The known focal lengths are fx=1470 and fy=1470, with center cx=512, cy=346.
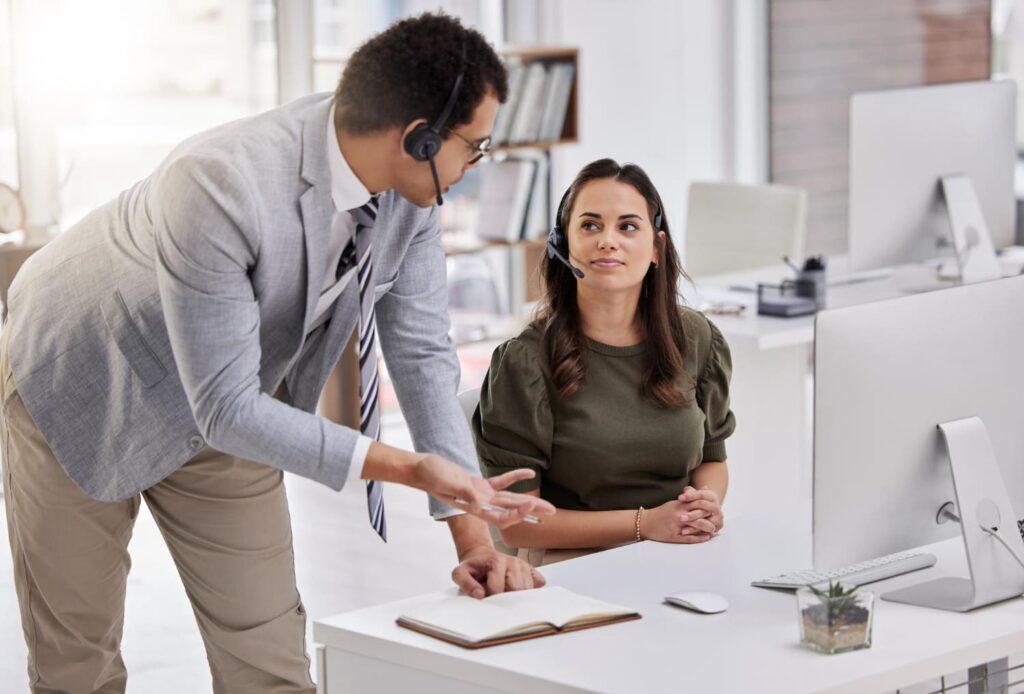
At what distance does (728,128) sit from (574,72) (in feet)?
4.18

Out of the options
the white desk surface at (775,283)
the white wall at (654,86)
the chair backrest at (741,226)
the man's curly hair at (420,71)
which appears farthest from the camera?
the white wall at (654,86)

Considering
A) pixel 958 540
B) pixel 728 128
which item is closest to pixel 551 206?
pixel 728 128

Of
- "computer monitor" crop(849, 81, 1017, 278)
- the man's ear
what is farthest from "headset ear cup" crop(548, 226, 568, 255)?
"computer monitor" crop(849, 81, 1017, 278)

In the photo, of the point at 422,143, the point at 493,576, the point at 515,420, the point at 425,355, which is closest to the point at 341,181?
the point at 422,143

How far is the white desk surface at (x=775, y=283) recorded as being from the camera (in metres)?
3.77

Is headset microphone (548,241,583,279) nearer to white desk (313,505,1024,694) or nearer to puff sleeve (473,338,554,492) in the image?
→ puff sleeve (473,338,554,492)

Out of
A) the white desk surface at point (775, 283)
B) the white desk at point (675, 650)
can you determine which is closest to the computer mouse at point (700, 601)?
the white desk at point (675, 650)

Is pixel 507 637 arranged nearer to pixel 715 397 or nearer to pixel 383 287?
pixel 383 287

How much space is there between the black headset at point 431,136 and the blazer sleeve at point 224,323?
210 millimetres

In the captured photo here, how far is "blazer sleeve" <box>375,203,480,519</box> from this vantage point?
213cm

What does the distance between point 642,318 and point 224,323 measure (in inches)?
41.1

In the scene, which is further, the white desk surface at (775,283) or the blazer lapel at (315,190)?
the white desk surface at (775,283)

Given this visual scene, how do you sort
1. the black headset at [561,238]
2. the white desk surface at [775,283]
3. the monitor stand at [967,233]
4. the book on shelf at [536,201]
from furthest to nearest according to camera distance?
1. the book on shelf at [536,201]
2. the monitor stand at [967,233]
3. the white desk surface at [775,283]
4. the black headset at [561,238]

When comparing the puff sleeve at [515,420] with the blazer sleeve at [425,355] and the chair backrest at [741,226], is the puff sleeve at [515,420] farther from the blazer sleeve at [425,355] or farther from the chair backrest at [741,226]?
the chair backrest at [741,226]
